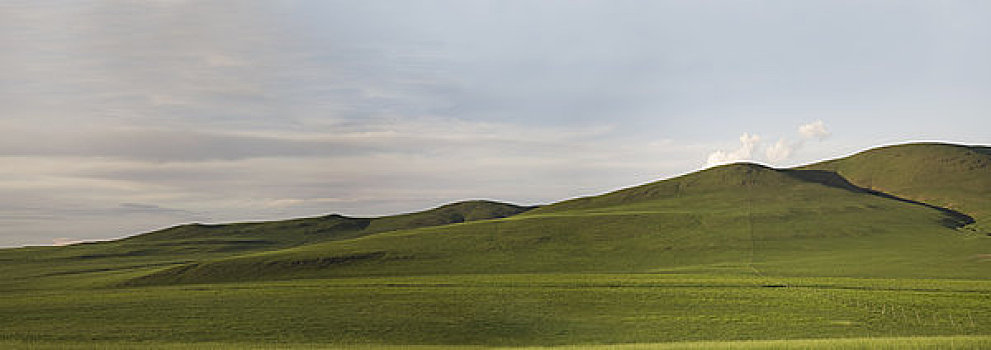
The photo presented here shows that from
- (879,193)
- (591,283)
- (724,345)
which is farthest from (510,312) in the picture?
(879,193)

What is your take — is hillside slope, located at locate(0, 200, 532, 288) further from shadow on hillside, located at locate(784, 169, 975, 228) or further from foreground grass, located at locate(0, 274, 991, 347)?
shadow on hillside, located at locate(784, 169, 975, 228)

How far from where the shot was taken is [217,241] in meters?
182

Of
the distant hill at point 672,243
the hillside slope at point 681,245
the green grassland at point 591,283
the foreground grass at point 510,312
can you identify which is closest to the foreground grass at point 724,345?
the green grassland at point 591,283

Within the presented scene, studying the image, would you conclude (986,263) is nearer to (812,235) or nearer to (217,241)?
(812,235)

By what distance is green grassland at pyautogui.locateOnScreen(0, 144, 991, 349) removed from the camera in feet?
160

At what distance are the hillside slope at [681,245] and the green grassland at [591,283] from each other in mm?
492

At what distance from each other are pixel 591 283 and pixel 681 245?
128ft

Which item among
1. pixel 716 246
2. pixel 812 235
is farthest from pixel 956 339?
pixel 812 235

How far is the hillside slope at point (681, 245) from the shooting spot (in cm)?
9369

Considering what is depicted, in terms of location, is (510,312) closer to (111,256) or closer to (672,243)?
(672,243)

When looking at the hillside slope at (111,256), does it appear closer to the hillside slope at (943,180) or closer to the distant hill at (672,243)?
the distant hill at (672,243)

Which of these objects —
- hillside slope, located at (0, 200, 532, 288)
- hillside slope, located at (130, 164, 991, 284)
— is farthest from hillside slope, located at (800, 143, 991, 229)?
hillside slope, located at (0, 200, 532, 288)

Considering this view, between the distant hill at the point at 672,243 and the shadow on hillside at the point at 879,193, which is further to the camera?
the shadow on hillside at the point at 879,193

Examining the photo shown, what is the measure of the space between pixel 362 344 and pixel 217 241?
14788 centimetres
